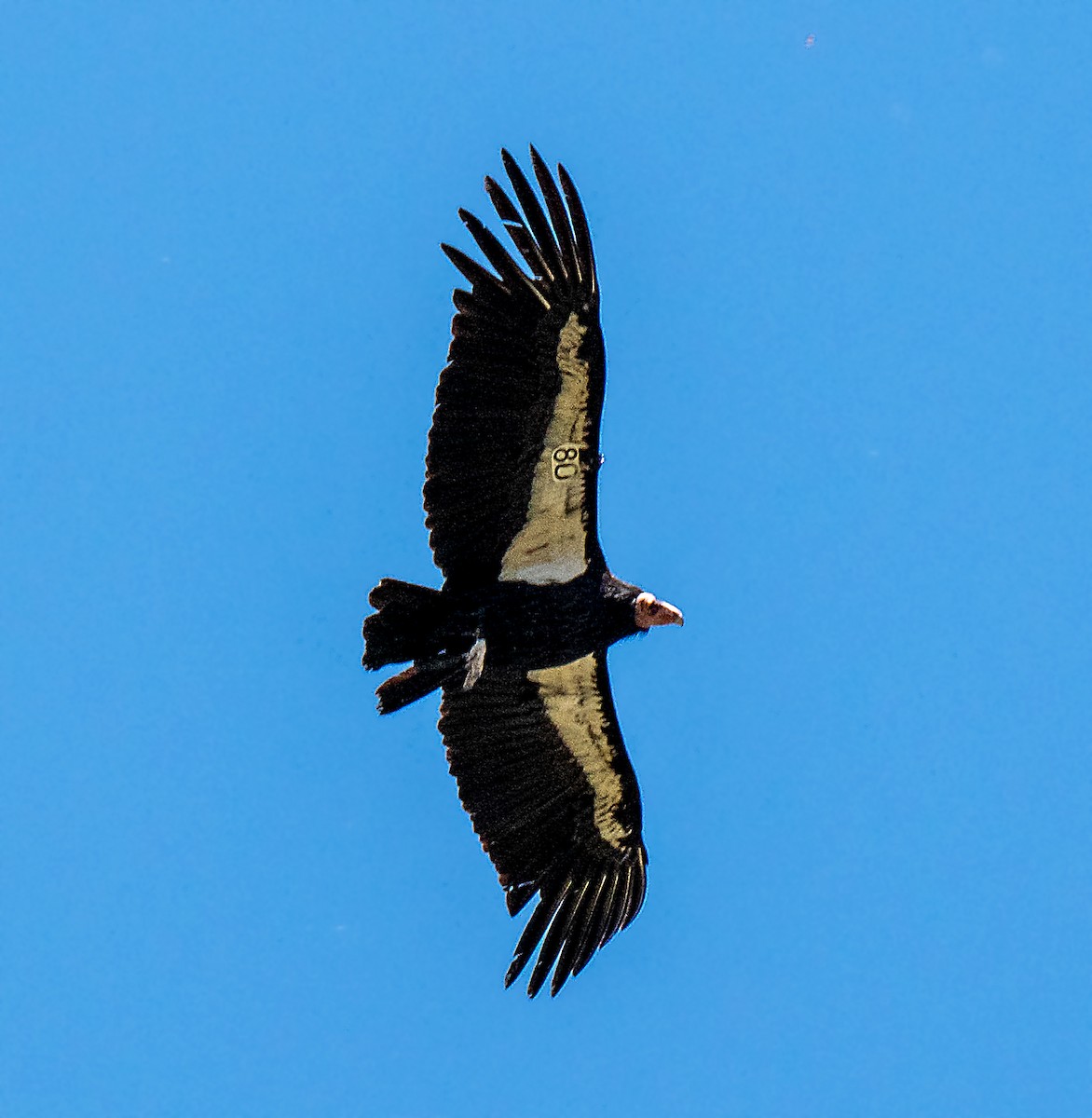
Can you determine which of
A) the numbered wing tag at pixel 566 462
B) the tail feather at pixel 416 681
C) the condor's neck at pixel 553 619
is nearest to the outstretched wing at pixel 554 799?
the condor's neck at pixel 553 619

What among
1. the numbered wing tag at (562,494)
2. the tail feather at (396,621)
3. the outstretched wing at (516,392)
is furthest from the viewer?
the tail feather at (396,621)

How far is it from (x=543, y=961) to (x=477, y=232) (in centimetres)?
547

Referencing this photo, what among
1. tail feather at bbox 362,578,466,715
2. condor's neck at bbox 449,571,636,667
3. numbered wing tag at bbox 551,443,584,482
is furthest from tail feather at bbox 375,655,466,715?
numbered wing tag at bbox 551,443,584,482

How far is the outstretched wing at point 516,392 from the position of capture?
13.8 meters

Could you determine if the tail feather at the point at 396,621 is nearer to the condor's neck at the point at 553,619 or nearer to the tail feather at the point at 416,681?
the tail feather at the point at 416,681

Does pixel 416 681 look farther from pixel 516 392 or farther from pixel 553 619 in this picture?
pixel 516 392

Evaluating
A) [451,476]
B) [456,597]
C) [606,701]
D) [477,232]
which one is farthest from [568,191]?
[606,701]

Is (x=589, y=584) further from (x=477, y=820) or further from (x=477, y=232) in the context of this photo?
(x=477, y=232)

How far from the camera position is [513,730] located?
16.0 meters

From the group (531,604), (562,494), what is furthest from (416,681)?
(562,494)

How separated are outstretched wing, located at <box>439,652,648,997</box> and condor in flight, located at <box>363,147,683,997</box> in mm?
12

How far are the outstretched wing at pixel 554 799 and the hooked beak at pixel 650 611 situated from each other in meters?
0.70

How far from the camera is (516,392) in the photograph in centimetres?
1412

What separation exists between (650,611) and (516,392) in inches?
87.9
